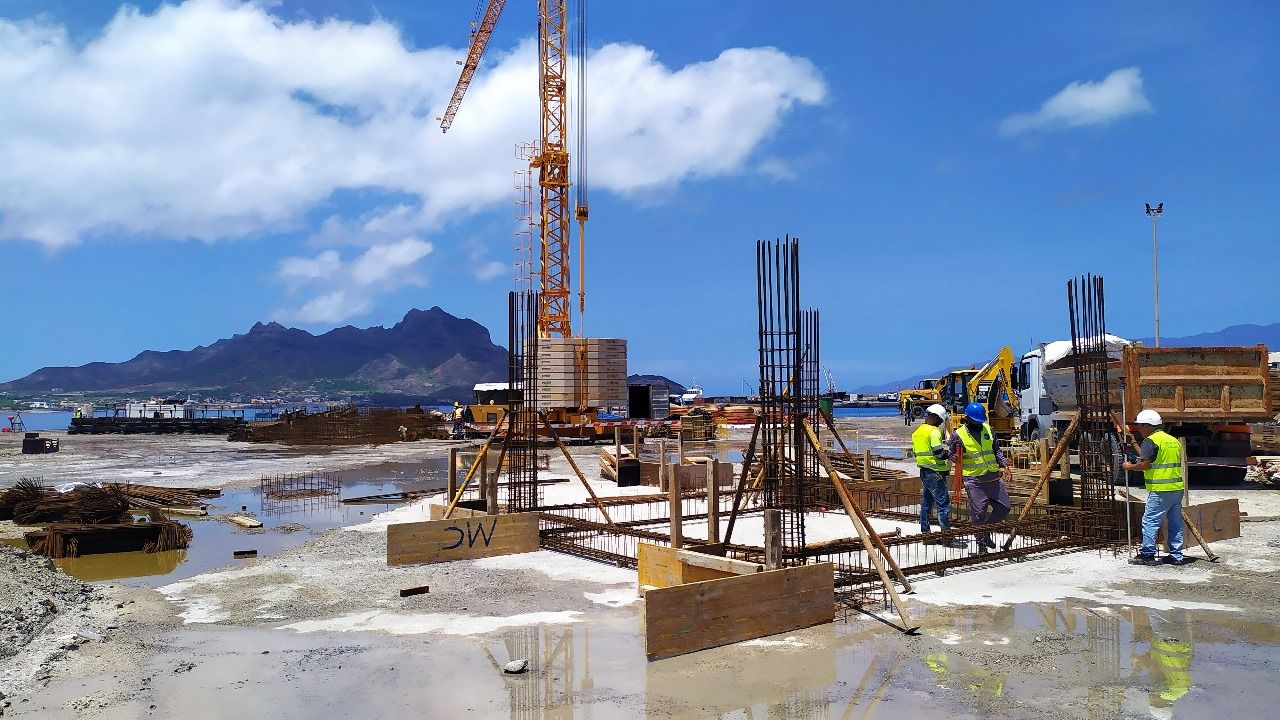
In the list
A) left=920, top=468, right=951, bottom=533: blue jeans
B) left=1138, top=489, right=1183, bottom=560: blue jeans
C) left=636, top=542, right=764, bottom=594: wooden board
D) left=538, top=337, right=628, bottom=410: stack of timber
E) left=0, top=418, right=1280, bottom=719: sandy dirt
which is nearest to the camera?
left=0, top=418, right=1280, bottom=719: sandy dirt

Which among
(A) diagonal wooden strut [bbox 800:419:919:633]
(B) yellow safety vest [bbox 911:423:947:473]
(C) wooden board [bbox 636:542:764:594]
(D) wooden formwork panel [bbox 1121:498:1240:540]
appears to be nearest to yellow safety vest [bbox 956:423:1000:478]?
(B) yellow safety vest [bbox 911:423:947:473]

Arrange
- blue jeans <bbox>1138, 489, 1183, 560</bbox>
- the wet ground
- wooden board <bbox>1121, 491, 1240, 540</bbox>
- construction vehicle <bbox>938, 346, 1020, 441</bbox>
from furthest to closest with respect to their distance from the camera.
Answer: construction vehicle <bbox>938, 346, 1020, 441</bbox> < the wet ground < wooden board <bbox>1121, 491, 1240, 540</bbox> < blue jeans <bbox>1138, 489, 1183, 560</bbox>

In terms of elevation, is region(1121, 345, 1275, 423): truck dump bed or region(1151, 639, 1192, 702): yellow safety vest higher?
region(1121, 345, 1275, 423): truck dump bed

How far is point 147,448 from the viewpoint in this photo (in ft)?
145

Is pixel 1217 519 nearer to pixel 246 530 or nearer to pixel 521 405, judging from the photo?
pixel 521 405

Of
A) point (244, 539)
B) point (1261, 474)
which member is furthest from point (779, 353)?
point (1261, 474)

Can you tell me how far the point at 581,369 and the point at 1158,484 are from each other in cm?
3315

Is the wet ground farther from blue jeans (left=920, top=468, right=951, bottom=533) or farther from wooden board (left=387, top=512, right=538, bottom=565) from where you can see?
blue jeans (left=920, top=468, right=951, bottom=533)

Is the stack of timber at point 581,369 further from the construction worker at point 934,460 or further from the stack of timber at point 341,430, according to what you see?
the construction worker at point 934,460

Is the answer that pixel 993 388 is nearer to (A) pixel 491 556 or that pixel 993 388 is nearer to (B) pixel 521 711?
(A) pixel 491 556

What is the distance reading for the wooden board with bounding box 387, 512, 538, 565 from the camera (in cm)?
1211

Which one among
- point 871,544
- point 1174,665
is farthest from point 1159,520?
point 1174,665

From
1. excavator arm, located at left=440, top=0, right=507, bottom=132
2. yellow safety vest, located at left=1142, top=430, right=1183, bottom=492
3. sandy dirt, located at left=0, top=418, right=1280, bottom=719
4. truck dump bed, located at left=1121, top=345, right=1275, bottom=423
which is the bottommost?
sandy dirt, located at left=0, top=418, right=1280, bottom=719

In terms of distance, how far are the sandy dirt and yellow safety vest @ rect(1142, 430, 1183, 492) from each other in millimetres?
1009
